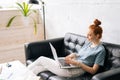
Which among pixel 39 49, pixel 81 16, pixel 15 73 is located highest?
pixel 81 16

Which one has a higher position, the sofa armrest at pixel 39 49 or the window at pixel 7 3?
the window at pixel 7 3

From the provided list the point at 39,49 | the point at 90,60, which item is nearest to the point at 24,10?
the point at 39,49

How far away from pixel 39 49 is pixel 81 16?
855mm

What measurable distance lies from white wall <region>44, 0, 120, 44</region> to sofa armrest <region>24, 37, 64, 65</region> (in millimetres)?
385

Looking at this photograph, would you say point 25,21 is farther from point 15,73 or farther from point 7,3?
point 15,73

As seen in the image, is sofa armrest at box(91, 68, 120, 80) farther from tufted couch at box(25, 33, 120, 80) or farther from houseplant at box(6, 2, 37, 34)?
houseplant at box(6, 2, 37, 34)

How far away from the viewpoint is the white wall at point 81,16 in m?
2.46

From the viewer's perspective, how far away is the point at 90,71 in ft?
6.76

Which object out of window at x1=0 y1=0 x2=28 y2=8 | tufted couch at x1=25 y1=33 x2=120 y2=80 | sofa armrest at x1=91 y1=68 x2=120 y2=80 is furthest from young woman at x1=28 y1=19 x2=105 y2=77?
window at x1=0 y1=0 x2=28 y2=8

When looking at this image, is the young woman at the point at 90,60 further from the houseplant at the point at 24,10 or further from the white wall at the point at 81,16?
the houseplant at the point at 24,10

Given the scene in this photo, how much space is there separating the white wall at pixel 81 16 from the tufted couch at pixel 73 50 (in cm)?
29

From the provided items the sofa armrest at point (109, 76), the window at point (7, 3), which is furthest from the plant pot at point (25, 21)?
the sofa armrest at point (109, 76)

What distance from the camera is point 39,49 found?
291 centimetres

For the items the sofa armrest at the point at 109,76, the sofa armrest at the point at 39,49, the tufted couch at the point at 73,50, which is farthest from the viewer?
the sofa armrest at the point at 39,49
